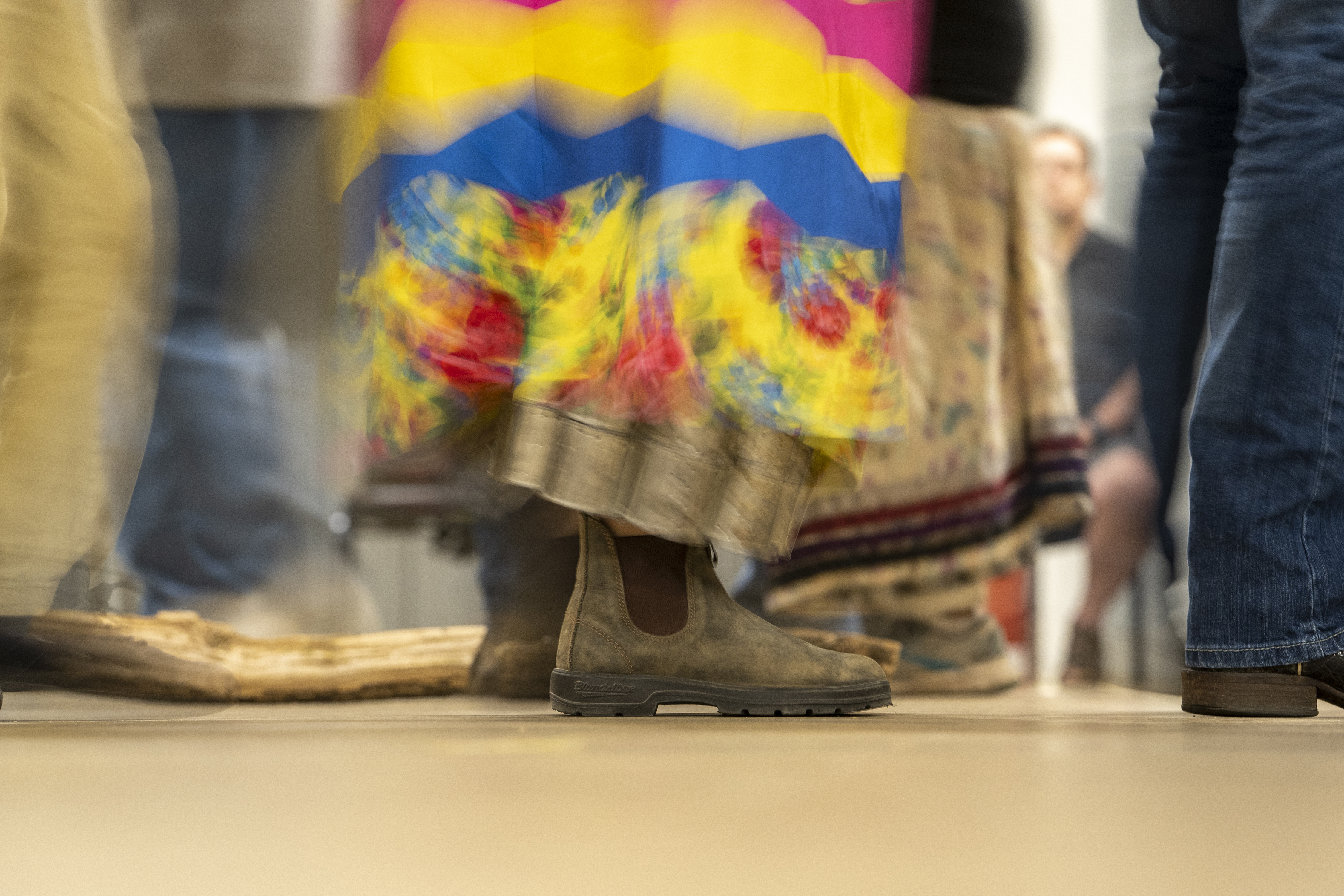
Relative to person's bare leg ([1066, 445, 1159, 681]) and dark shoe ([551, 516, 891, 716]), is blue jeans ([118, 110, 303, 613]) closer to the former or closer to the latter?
dark shoe ([551, 516, 891, 716])

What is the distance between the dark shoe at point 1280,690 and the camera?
0.85m

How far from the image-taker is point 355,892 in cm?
27

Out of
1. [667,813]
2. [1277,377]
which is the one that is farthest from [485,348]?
[1277,377]

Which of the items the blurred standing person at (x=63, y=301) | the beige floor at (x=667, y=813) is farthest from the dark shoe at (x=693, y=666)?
the blurred standing person at (x=63, y=301)

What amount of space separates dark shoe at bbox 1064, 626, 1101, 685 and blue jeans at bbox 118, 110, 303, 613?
1.36m

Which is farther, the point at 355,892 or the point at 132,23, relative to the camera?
the point at 132,23

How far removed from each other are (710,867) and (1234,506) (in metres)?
0.74

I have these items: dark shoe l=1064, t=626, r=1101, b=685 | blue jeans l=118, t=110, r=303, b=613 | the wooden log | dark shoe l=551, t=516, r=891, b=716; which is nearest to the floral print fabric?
dark shoe l=551, t=516, r=891, b=716

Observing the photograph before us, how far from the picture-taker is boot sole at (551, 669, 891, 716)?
834mm

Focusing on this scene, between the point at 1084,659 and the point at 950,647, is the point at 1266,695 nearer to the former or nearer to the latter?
the point at 950,647

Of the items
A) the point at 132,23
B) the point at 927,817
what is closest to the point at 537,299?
the point at 927,817

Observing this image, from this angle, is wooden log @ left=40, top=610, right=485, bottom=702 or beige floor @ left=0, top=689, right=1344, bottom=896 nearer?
beige floor @ left=0, top=689, right=1344, bottom=896

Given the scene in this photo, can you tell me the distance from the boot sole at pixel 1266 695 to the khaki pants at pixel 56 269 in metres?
0.96

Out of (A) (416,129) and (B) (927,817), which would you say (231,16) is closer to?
(A) (416,129)
